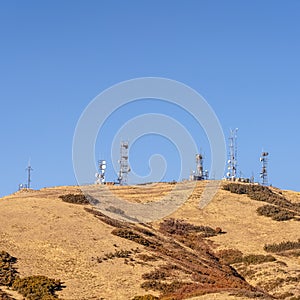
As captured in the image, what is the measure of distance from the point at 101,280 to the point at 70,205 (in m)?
24.5

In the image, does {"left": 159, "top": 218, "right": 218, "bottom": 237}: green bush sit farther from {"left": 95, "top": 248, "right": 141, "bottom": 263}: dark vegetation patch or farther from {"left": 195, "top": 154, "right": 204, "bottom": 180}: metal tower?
{"left": 195, "top": 154, "right": 204, "bottom": 180}: metal tower

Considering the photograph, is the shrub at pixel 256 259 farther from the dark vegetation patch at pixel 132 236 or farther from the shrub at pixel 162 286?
the shrub at pixel 162 286

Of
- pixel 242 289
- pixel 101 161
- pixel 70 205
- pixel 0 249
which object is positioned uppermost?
pixel 101 161

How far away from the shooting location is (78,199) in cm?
8400

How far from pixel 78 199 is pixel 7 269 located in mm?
29919

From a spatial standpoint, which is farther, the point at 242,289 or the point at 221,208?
the point at 221,208

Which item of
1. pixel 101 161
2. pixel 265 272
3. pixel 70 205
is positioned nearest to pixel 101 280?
pixel 265 272

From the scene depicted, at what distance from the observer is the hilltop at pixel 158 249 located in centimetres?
5453

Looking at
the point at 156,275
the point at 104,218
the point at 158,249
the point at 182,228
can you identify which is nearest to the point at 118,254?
the point at 156,275

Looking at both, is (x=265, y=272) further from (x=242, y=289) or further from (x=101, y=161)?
(x=101, y=161)

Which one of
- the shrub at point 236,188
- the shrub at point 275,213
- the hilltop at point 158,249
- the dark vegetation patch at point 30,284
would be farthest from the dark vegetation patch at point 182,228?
the dark vegetation patch at point 30,284

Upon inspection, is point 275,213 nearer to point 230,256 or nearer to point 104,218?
point 230,256

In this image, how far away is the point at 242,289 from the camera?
5350 cm

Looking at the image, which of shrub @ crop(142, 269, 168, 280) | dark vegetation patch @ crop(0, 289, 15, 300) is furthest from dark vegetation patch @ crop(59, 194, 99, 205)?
dark vegetation patch @ crop(0, 289, 15, 300)
